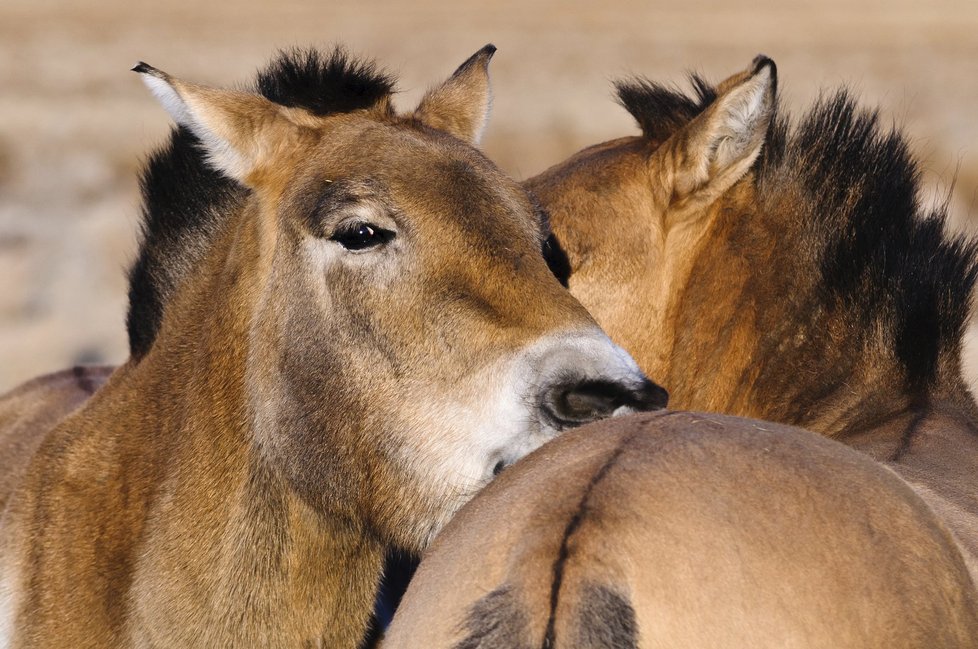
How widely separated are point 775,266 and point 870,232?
1.10 feet

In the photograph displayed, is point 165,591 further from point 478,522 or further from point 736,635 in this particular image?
point 736,635

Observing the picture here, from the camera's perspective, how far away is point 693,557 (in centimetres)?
209

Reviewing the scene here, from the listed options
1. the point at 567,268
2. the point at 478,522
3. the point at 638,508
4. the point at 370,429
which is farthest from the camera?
the point at 567,268

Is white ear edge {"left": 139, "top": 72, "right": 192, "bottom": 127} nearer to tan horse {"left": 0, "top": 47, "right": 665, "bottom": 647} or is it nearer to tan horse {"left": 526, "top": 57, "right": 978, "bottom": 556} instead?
tan horse {"left": 0, "top": 47, "right": 665, "bottom": 647}

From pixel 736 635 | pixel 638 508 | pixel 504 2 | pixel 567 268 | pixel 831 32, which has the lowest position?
pixel 736 635

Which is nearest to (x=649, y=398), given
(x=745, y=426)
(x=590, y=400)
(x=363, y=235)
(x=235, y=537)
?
(x=590, y=400)

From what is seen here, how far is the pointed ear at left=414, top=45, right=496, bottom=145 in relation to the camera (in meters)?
4.02

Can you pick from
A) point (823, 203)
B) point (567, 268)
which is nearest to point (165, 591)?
point (567, 268)

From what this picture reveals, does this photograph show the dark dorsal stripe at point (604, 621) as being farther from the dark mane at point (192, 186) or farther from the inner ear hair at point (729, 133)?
the inner ear hair at point (729, 133)

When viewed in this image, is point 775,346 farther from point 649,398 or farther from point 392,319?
point 392,319

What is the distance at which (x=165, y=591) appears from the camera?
3.27 metres

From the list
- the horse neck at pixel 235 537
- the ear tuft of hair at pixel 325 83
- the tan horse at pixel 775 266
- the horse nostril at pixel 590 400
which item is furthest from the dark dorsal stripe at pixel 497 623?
the ear tuft of hair at pixel 325 83

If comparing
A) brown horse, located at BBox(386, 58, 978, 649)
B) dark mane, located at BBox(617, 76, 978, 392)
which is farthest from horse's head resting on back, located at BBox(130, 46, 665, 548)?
dark mane, located at BBox(617, 76, 978, 392)

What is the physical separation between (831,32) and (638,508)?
111 feet
